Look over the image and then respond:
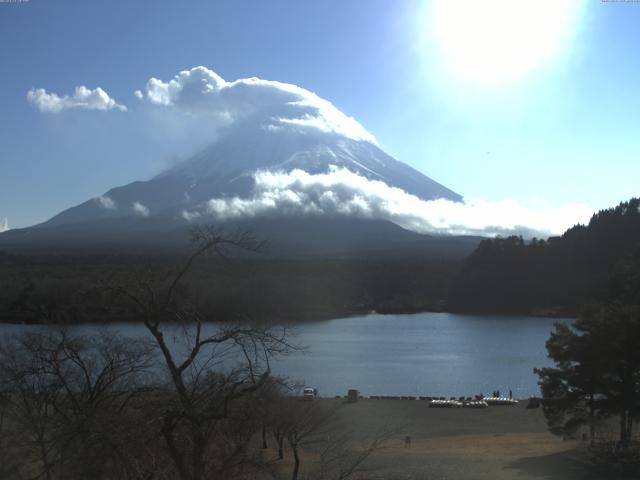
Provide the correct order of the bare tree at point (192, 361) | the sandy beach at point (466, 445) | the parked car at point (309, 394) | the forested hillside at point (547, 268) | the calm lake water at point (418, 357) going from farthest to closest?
the forested hillside at point (547, 268), the calm lake water at point (418, 357), the parked car at point (309, 394), the sandy beach at point (466, 445), the bare tree at point (192, 361)

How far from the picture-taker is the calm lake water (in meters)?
22.4

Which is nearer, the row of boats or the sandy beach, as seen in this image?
the sandy beach

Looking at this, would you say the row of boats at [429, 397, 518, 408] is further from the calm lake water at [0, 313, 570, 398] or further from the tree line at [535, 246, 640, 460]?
the tree line at [535, 246, 640, 460]

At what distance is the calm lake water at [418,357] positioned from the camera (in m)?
22.4

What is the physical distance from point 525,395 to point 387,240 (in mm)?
64556

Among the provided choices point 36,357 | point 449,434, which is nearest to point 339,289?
point 449,434

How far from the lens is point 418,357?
29.7 meters

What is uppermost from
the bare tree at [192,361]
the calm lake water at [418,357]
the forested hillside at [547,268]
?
the forested hillside at [547,268]

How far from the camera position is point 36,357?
18.7ft

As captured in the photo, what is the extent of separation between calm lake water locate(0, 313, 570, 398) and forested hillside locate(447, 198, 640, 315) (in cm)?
785

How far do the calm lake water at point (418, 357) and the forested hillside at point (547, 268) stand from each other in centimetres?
785

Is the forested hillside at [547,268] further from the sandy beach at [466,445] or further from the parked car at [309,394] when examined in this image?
the parked car at [309,394]

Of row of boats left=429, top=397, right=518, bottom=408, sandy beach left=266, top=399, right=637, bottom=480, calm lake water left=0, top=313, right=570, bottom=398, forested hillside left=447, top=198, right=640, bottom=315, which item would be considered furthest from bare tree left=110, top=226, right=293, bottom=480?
forested hillside left=447, top=198, right=640, bottom=315

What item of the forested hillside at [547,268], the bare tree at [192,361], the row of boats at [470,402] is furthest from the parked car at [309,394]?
the forested hillside at [547,268]
